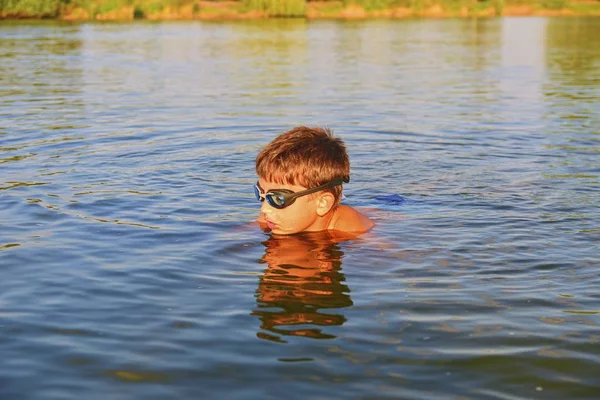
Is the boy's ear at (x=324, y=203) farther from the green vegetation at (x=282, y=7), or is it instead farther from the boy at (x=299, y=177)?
the green vegetation at (x=282, y=7)

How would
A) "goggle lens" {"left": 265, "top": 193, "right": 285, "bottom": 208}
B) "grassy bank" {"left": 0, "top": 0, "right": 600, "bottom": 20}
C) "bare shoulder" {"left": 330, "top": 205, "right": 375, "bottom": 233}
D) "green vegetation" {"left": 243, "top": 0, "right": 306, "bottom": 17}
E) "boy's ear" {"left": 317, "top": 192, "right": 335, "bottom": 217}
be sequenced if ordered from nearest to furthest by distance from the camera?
"goggle lens" {"left": 265, "top": 193, "right": 285, "bottom": 208} < "boy's ear" {"left": 317, "top": 192, "right": 335, "bottom": 217} < "bare shoulder" {"left": 330, "top": 205, "right": 375, "bottom": 233} < "grassy bank" {"left": 0, "top": 0, "right": 600, "bottom": 20} < "green vegetation" {"left": 243, "top": 0, "right": 306, "bottom": 17}

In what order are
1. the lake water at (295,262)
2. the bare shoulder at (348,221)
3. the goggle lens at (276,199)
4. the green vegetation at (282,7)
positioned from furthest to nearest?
the green vegetation at (282,7)
the bare shoulder at (348,221)
the goggle lens at (276,199)
the lake water at (295,262)

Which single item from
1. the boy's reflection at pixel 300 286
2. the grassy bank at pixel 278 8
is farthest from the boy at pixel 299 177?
the grassy bank at pixel 278 8

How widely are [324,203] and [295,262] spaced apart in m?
0.62

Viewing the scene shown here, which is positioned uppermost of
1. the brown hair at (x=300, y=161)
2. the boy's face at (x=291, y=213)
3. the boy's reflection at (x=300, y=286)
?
the brown hair at (x=300, y=161)

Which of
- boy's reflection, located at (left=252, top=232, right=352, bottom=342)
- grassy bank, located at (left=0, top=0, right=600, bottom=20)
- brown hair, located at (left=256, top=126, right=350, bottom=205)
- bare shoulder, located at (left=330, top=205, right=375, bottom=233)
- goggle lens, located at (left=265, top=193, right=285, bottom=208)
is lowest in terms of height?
boy's reflection, located at (left=252, top=232, right=352, bottom=342)

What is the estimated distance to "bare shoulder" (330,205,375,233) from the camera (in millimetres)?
6652

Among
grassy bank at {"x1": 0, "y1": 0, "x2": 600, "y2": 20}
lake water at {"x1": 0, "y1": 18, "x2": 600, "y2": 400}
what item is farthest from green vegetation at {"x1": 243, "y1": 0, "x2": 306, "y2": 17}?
lake water at {"x1": 0, "y1": 18, "x2": 600, "y2": 400}

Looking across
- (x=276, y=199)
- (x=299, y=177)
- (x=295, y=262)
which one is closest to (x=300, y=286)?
(x=295, y=262)

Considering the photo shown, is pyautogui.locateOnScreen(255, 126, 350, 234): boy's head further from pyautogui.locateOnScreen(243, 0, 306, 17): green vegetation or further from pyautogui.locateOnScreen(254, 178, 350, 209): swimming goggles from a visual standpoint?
pyautogui.locateOnScreen(243, 0, 306, 17): green vegetation

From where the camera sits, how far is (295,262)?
19.5ft

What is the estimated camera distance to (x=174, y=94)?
17547 mm

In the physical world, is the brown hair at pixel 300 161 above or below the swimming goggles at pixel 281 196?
above

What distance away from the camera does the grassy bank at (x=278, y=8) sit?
68.4 meters
